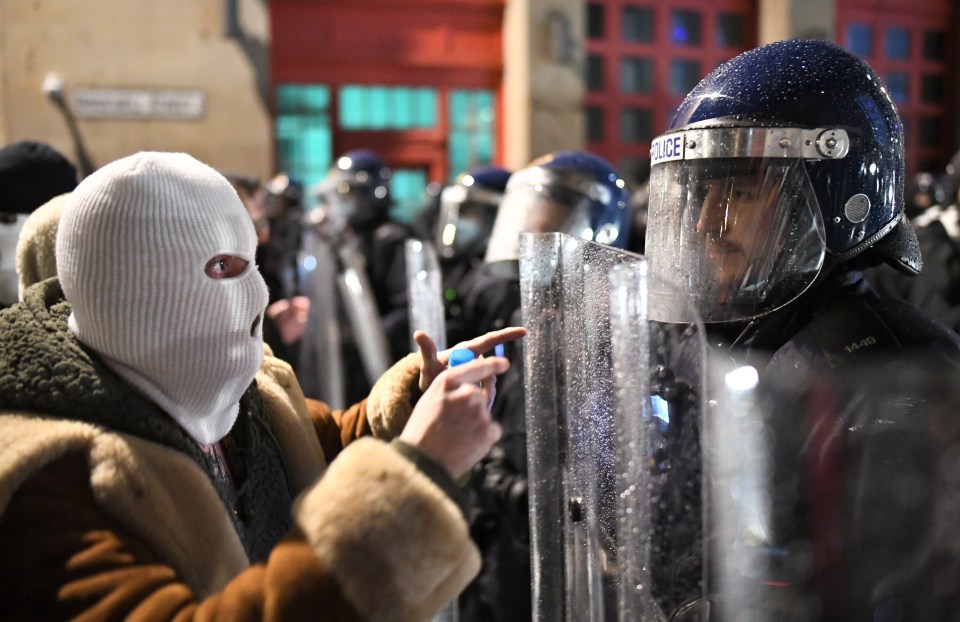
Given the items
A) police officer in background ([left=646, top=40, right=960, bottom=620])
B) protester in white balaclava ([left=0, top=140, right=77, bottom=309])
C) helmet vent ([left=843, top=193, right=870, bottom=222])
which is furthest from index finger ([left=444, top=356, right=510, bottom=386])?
protester in white balaclava ([left=0, top=140, right=77, bottom=309])

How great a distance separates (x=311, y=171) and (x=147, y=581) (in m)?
7.42

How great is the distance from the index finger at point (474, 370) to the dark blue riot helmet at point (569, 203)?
1355 mm

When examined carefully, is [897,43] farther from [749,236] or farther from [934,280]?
[749,236]

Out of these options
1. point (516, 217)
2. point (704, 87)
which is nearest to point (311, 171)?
point (516, 217)

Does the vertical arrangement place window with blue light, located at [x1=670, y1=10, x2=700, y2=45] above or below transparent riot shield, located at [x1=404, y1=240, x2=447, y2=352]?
above

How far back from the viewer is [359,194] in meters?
5.27

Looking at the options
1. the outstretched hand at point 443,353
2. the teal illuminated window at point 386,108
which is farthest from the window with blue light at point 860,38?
the outstretched hand at point 443,353

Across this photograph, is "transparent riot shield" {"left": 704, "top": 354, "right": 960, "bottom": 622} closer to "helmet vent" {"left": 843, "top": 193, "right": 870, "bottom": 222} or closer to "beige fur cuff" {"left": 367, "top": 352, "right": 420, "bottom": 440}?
"helmet vent" {"left": 843, "top": 193, "right": 870, "bottom": 222}

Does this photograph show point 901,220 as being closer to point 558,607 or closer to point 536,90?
point 558,607

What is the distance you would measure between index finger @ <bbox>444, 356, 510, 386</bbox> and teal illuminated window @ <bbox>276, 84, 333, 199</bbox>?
7.03 m

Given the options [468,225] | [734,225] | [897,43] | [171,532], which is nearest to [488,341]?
[734,225]

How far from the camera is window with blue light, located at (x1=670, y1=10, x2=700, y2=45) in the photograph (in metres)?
8.64

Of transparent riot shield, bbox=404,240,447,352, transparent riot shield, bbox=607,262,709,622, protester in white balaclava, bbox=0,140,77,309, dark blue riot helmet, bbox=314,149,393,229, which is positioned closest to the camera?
transparent riot shield, bbox=607,262,709,622

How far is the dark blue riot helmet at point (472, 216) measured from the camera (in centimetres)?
403
